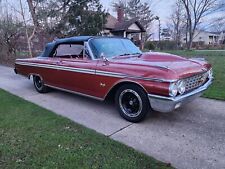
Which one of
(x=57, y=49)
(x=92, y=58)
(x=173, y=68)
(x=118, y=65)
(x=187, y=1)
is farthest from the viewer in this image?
(x=187, y=1)

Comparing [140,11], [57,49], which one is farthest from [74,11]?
[140,11]

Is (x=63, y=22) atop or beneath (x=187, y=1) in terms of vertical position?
beneath

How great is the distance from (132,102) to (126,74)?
1.82 ft

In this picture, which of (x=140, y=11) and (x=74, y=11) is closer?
(x=74, y=11)

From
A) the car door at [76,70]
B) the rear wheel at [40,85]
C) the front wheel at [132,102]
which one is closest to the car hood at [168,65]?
the front wheel at [132,102]

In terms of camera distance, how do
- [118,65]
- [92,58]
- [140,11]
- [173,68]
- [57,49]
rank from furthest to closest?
1. [140,11]
2. [57,49]
3. [92,58]
4. [118,65]
5. [173,68]

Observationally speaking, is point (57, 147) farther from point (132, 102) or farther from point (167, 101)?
point (167, 101)

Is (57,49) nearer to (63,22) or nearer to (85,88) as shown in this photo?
(85,88)

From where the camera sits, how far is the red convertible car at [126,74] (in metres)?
3.72

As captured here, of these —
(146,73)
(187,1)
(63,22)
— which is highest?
(187,1)

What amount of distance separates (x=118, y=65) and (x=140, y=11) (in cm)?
4663

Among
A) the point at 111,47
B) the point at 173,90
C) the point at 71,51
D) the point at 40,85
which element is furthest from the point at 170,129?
the point at 40,85

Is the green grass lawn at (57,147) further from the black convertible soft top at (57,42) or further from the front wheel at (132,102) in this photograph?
the black convertible soft top at (57,42)

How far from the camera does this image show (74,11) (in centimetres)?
2062
